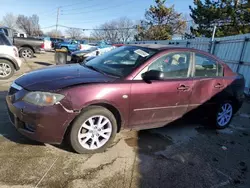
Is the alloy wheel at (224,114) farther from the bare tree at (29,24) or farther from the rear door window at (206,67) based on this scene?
the bare tree at (29,24)

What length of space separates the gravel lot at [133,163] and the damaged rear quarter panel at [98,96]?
0.65m

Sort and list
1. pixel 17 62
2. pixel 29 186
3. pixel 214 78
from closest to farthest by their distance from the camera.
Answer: pixel 29 186 → pixel 214 78 → pixel 17 62

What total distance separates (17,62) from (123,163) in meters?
6.02

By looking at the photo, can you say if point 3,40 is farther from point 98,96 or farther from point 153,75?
point 153,75

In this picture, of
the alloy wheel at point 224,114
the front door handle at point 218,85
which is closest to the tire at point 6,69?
the front door handle at point 218,85

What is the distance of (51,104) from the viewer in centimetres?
277

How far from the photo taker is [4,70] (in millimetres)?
7352

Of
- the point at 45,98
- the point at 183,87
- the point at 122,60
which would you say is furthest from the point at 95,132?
the point at 183,87

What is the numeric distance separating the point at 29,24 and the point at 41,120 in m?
74.4

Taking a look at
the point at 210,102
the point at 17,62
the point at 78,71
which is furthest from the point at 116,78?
the point at 17,62

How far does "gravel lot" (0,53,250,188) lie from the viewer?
2629mm

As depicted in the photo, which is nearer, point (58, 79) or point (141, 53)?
point (58, 79)

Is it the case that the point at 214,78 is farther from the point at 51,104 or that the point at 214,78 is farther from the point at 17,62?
the point at 17,62

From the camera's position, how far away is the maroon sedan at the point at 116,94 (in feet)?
9.29
